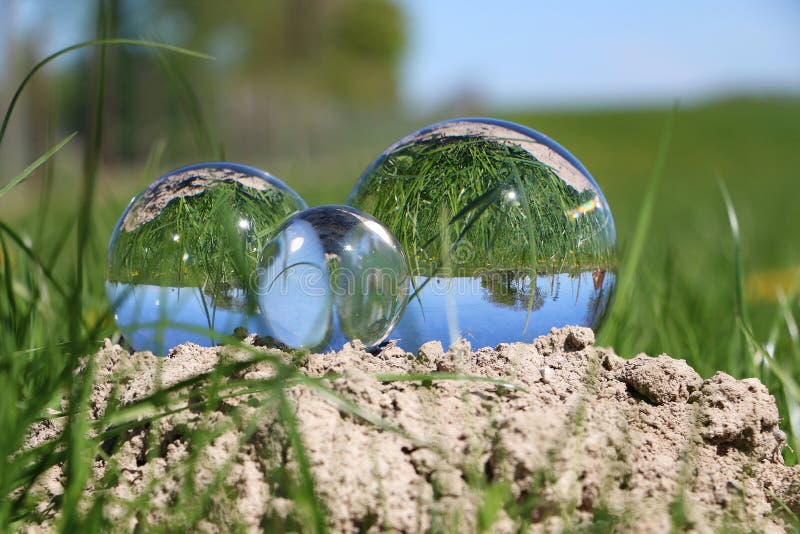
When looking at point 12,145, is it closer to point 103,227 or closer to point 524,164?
point 103,227

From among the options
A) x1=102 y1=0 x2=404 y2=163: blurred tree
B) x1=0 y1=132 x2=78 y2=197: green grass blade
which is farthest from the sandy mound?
x1=102 y1=0 x2=404 y2=163: blurred tree

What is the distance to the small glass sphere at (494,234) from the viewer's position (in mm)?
1738

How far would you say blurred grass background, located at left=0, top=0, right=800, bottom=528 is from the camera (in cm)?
199

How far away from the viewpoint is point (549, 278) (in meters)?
1.78

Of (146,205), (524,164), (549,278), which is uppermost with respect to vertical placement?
(524,164)

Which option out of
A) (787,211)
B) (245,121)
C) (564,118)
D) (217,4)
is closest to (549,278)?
(787,211)

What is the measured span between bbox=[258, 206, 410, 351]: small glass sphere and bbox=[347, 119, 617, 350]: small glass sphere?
135 millimetres

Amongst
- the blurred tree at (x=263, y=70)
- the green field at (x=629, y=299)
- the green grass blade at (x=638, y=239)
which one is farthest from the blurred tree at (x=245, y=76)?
the green grass blade at (x=638, y=239)

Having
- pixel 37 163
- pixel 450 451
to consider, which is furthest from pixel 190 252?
pixel 450 451

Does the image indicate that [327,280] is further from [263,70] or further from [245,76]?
[263,70]

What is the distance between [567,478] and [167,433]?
2.44 feet

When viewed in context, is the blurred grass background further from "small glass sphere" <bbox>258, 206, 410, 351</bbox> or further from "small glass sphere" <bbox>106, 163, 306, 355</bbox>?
"small glass sphere" <bbox>258, 206, 410, 351</bbox>

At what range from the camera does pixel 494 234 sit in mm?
1748

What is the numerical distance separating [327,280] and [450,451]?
495 mm
